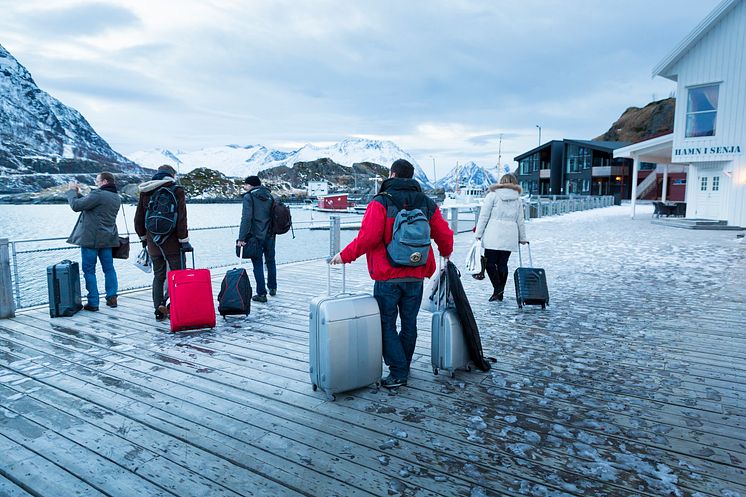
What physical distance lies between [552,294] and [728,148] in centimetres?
1639

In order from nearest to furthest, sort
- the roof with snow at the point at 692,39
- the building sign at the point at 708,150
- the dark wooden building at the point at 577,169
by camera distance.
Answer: the roof with snow at the point at 692,39
the building sign at the point at 708,150
the dark wooden building at the point at 577,169

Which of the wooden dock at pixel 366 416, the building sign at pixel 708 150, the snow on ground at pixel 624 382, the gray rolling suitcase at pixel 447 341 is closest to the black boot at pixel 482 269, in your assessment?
the snow on ground at pixel 624 382

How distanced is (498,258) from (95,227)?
17.2 ft

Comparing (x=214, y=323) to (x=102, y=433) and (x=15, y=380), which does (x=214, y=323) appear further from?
(x=102, y=433)

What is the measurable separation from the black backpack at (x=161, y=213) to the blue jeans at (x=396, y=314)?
3.04 metres

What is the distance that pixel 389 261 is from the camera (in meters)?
3.61

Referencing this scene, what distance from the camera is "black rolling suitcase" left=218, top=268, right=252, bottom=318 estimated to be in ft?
18.5

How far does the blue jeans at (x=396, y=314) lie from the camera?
3.71 m

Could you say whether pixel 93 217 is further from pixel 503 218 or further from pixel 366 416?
pixel 503 218

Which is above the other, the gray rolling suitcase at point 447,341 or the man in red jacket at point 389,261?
the man in red jacket at point 389,261

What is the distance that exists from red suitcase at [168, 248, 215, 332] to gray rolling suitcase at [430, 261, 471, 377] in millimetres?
2700

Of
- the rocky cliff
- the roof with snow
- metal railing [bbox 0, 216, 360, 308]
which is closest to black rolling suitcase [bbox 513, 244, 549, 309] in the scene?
metal railing [bbox 0, 216, 360, 308]

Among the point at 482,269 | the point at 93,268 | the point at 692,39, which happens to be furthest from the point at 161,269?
the point at 692,39

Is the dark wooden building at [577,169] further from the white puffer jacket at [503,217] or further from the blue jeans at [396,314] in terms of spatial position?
the blue jeans at [396,314]
